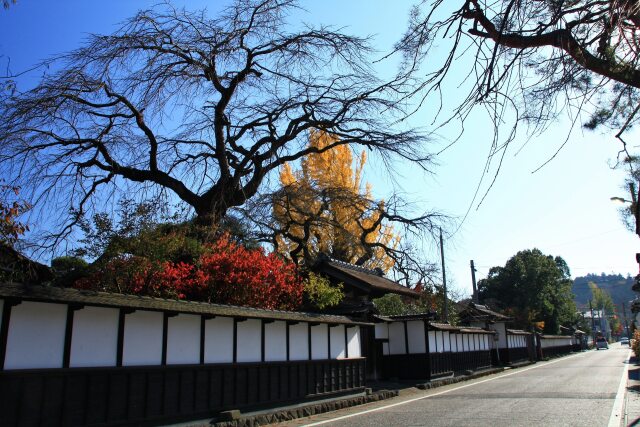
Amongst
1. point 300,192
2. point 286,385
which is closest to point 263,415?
point 286,385

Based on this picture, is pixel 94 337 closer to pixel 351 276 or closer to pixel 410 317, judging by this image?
pixel 351 276

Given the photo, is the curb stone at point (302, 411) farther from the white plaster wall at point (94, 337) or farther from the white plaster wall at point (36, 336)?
the white plaster wall at point (36, 336)

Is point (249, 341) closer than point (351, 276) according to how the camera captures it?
Yes

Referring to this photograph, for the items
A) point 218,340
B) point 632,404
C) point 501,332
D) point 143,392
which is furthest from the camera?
point 501,332

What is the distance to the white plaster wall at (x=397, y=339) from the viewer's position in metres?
23.0

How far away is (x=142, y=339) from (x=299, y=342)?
232 inches

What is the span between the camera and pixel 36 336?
26.0ft

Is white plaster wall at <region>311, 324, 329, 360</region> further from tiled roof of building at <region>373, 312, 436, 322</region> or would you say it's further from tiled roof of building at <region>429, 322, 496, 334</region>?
tiled roof of building at <region>429, 322, 496, 334</region>

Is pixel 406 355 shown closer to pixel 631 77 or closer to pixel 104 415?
pixel 104 415

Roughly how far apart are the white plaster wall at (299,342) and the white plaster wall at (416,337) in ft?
30.5

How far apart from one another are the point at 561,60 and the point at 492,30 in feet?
2.75

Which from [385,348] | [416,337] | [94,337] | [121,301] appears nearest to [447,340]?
[416,337]

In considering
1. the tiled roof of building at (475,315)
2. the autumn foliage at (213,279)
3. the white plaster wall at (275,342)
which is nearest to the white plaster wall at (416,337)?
the autumn foliage at (213,279)

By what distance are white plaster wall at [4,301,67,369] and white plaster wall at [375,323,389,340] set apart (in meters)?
15.8
